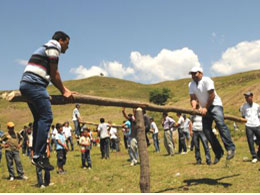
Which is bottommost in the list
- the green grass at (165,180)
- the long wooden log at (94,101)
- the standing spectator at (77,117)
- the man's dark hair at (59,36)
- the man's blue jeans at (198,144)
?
the green grass at (165,180)

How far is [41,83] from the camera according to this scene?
4.87 meters

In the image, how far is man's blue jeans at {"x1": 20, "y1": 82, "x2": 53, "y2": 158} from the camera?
4.82 m

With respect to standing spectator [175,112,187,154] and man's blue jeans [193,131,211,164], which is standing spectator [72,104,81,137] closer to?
standing spectator [175,112,187,154]

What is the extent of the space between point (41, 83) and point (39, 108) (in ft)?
1.50

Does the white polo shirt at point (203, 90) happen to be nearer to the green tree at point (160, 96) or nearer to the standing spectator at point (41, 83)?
the standing spectator at point (41, 83)

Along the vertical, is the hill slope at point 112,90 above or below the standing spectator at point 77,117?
above

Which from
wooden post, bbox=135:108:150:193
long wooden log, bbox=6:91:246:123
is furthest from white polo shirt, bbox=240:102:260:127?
wooden post, bbox=135:108:150:193

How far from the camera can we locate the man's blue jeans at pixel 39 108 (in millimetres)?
4816

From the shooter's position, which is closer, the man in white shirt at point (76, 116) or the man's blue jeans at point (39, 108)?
the man's blue jeans at point (39, 108)

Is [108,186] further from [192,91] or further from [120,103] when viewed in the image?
[192,91]

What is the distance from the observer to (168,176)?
980 cm

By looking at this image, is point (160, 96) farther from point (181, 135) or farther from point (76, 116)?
point (181, 135)

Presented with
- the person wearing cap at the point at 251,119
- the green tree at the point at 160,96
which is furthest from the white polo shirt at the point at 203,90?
the green tree at the point at 160,96

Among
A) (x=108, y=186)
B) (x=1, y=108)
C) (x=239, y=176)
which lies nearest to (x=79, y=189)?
(x=108, y=186)
